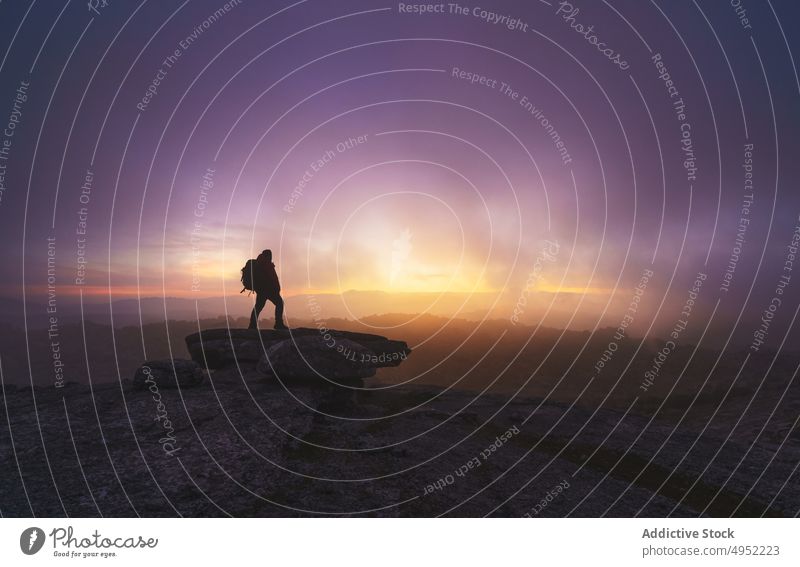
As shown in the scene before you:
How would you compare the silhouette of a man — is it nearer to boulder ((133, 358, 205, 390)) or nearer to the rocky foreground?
the rocky foreground

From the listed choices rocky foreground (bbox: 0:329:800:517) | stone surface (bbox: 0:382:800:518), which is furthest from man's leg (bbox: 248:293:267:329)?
stone surface (bbox: 0:382:800:518)

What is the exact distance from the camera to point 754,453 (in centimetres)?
1529

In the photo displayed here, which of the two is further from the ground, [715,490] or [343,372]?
[343,372]

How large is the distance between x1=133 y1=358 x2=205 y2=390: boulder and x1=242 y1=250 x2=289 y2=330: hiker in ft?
19.5

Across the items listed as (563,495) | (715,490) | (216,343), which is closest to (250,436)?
(563,495)

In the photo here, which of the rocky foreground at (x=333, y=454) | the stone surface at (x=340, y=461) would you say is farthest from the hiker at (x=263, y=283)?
the stone surface at (x=340, y=461)

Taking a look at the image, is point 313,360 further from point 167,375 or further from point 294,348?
point 167,375

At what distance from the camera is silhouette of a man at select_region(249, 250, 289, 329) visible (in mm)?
23078

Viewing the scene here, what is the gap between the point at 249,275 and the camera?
2298cm

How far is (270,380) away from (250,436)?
18.2 feet

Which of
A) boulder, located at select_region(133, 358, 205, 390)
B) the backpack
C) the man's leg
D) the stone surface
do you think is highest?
the backpack

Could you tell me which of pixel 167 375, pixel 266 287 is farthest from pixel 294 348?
pixel 266 287
